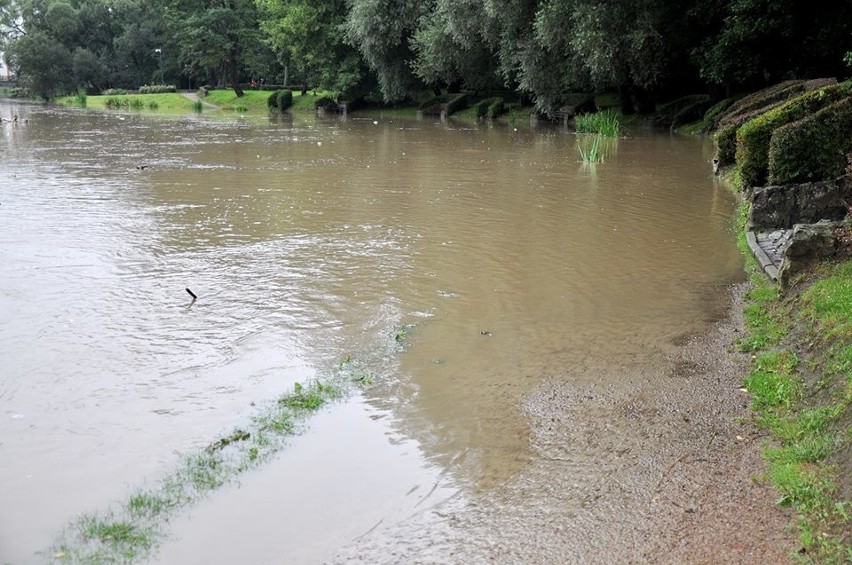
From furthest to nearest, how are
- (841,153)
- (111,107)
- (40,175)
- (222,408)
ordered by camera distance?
(111,107)
(40,175)
(841,153)
(222,408)

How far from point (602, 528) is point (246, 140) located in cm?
2668

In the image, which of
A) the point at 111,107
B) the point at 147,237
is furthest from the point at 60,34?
the point at 147,237

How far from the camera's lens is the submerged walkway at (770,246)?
345 inches

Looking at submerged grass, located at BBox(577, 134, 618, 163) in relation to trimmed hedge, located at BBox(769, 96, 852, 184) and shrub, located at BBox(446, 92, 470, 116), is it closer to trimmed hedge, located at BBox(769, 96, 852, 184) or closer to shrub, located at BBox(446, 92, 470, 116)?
trimmed hedge, located at BBox(769, 96, 852, 184)

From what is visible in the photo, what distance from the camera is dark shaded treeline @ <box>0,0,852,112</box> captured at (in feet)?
86.0

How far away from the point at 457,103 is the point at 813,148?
37303mm

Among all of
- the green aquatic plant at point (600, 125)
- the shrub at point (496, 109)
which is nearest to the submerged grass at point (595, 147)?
the green aquatic plant at point (600, 125)

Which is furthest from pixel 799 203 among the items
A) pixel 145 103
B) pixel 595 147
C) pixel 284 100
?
pixel 145 103

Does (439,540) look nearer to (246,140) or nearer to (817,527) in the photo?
(817,527)

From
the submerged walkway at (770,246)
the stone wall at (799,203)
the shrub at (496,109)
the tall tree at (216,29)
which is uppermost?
the tall tree at (216,29)

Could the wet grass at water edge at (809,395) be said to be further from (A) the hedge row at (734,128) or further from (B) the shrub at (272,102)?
(B) the shrub at (272,102)

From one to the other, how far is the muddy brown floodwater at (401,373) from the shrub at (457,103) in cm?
3188

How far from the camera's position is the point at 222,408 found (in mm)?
5895

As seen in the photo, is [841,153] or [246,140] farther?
[246,140]
